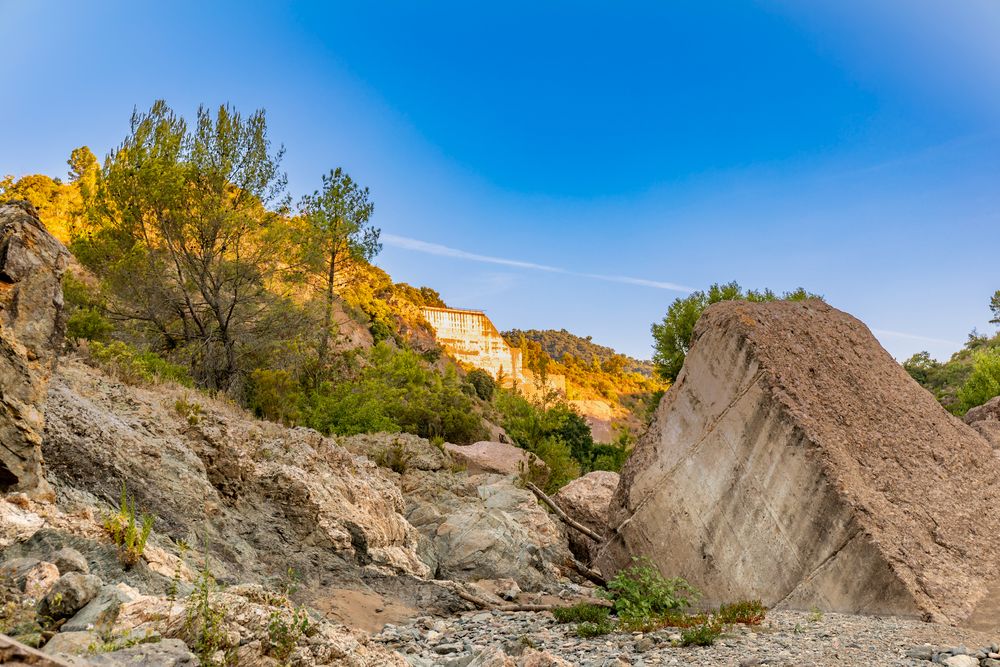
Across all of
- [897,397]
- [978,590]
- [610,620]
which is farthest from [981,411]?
[610,620]

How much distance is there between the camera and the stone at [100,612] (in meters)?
3.32

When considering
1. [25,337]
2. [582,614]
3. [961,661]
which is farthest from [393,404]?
[961,661]

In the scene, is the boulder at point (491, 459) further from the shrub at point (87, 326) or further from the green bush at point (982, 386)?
the green bush at point (982, 386)

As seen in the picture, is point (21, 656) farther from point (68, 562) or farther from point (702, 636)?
point (702, 636)

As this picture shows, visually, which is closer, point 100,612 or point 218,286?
point 100,612

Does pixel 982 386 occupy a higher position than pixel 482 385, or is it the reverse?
pixel 982 386

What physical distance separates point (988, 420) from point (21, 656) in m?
16.4

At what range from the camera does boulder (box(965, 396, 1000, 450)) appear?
12586 millimetres

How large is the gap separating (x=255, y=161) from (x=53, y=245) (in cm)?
1474

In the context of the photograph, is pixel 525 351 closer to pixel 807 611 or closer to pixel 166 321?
pixel 166 321

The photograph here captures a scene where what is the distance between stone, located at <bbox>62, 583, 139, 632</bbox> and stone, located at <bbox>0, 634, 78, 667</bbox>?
1.49 metres

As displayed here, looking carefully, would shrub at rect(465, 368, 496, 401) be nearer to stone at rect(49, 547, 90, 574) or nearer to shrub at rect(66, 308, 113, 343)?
shrub at rect(66, 308, 113, 343)

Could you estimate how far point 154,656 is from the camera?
3000 mm

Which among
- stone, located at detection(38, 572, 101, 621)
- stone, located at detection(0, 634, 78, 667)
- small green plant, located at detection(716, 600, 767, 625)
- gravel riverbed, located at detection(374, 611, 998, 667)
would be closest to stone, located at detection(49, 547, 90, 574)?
stone, located at detection(38, 572, 101, 621)
